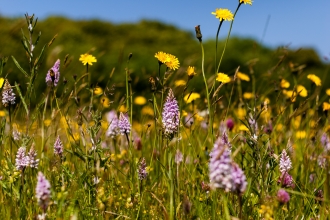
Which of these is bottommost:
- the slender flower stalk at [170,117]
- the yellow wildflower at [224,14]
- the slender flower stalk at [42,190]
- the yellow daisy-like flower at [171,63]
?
the slender flower stalk at [42,190]

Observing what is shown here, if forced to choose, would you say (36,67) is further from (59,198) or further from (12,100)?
(59,198)

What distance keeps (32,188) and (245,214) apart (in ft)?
2.93

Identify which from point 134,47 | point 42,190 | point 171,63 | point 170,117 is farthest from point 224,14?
point 134,47

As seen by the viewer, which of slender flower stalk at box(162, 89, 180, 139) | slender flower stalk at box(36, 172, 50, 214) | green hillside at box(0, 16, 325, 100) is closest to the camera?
slender flower stalk at box(36, 172, 50, 214)

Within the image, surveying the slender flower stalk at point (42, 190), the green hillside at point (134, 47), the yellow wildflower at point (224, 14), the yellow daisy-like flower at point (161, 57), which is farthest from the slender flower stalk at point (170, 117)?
the green hillside at point (134, 47)

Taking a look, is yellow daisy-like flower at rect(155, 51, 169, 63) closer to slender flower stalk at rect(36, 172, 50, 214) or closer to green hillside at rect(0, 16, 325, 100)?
slender flower stalk at rect(36, 172, 50, 214)

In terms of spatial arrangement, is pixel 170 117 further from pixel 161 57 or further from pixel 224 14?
pixel 224 14

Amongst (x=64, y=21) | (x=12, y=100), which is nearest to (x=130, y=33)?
(x=64, y=21)

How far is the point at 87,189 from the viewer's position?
1860 mm

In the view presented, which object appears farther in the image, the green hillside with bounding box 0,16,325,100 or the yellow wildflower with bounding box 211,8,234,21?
the green hillside with bounding box 0,16,325,100

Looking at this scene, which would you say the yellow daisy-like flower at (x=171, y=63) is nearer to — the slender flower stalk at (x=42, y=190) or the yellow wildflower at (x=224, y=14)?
the yellow wildflower at (x=224, y=14)

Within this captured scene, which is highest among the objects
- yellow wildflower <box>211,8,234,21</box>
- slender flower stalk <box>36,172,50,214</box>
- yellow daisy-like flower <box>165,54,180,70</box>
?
yellow wildflower <box>211,8,234,21</box>

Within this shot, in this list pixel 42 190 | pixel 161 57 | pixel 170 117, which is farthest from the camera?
pixel 161 57

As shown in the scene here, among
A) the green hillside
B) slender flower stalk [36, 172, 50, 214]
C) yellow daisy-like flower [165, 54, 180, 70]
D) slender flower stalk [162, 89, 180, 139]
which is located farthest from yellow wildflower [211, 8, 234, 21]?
the green hillside
